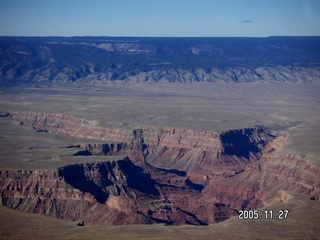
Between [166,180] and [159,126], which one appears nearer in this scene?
[166,180]

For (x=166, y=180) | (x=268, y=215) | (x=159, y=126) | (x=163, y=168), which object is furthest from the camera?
(x=159, y=126)

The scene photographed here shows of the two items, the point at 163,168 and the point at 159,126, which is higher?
the point at 159,126

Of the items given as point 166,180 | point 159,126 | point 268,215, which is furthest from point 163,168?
point 268,215

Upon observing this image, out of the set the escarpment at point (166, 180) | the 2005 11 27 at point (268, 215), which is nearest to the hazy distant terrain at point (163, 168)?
the escarpment at point (166, 180)

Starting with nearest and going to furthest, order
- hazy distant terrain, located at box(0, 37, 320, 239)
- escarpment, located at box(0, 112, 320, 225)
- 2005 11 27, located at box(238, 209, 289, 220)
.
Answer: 2005 11 27, located at box(238, 209, 289, 220)
hazy distant terrain, located at box(0, 37, 320, 239)
escarpment, located at box(0, 112, 320, 225)

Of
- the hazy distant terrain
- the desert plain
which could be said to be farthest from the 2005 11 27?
the hazy distant terrain

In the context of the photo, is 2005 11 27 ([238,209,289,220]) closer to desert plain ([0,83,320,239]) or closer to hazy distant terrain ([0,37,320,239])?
desert plain ([0,83,320,239])

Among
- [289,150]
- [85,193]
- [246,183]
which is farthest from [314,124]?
[85,193]

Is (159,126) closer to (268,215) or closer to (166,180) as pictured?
(166,180)

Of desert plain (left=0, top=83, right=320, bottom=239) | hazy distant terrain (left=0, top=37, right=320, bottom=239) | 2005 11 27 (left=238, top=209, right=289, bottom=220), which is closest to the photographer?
desert plain (left=0, top=83, right=320, bottom=239)
